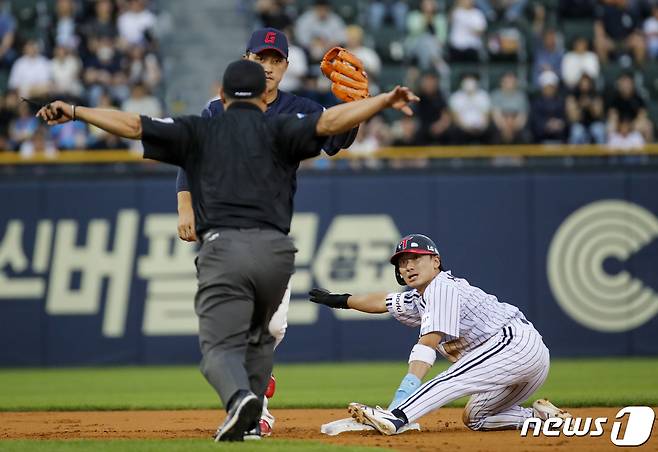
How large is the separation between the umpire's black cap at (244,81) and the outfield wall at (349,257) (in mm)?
8028

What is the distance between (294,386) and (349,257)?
2.78 metres

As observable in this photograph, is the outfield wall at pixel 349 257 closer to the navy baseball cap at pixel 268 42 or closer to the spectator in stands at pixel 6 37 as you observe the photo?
the spectator in stands at pixel 6 37

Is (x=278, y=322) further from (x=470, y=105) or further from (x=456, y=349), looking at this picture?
(x=470, y=105)

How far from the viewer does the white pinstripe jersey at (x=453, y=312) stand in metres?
6.93

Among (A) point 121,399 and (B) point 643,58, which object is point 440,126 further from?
(A) point 121,399

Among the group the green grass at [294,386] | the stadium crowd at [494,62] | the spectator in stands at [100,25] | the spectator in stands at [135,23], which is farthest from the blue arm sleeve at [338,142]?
the spectator in stands at [135,23]

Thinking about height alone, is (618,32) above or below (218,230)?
above

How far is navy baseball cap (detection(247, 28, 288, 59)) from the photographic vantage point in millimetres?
7375

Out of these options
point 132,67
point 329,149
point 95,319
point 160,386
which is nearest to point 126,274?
point 95,319

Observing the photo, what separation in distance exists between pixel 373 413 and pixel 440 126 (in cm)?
879

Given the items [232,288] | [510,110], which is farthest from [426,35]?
[232,288]

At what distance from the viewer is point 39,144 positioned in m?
14.9

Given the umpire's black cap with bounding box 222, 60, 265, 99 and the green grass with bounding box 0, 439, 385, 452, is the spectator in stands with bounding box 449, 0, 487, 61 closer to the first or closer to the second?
the umpire's black cap with bounding box 222, 60, 265, 99

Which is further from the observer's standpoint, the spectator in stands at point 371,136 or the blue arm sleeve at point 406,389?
the spectator in stands at point 371,136
